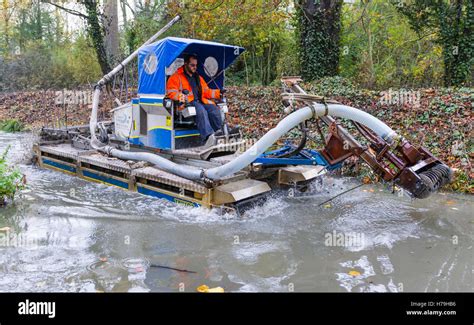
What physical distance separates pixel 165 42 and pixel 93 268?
4.09 meters

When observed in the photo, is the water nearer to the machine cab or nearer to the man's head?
the machine cab

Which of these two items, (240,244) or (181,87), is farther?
(181,87)

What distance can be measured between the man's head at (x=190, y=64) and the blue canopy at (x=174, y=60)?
124 mm

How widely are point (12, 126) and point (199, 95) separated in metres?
10.8

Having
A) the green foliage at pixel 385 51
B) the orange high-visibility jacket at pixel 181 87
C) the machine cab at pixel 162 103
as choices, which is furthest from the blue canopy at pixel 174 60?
the green foliage at pixel 385 51

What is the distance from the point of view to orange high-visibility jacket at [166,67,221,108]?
7.57 meters

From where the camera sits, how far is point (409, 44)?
1644 cm

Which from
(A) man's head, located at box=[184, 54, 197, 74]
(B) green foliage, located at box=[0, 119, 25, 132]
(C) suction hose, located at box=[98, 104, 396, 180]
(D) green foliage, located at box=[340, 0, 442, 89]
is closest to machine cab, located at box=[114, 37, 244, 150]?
(A) man's head, located at box=[184, 54, 197, 74]

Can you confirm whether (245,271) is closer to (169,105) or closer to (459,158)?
(169,105)

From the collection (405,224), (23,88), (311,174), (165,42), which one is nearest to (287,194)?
(311,174)

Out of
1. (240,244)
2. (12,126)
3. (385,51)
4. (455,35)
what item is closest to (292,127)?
(240,244)

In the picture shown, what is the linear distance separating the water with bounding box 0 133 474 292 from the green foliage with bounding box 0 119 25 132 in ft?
29.9

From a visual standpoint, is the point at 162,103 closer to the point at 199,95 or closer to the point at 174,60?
the point at 174,60

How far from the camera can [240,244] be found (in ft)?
18.9
